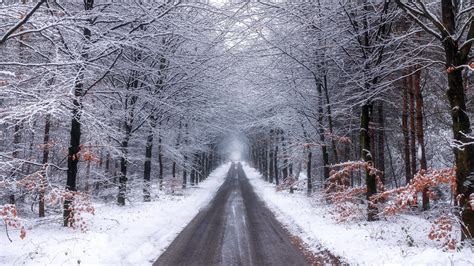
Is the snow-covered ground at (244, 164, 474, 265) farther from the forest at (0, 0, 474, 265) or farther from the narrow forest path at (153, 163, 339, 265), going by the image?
the narrow forest path at (153, 163, 339, 265)

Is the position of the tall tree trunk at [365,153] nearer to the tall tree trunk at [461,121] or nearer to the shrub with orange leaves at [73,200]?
the tall tree trunk at [461,121]

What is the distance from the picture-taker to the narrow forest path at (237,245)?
31.0 ft

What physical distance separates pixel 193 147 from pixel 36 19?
925 inches

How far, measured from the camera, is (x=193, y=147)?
30797mm

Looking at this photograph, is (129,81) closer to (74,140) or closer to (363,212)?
(74,140)

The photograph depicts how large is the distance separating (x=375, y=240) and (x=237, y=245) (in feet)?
12.6

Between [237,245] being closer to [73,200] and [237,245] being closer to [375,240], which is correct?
[375,240]

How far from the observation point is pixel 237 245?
36.9ft

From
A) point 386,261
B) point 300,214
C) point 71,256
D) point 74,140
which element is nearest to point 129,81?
point 74,140

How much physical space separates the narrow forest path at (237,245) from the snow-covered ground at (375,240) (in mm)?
518

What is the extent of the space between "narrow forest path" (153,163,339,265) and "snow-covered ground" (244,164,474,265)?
52cm

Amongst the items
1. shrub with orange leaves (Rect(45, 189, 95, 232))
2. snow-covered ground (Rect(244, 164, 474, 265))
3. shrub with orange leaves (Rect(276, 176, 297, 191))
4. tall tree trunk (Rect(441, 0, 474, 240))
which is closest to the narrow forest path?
snow-covered ground (Rect(244, 164, 474, 265))

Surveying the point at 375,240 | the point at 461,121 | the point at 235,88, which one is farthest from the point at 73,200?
the point at 235,88

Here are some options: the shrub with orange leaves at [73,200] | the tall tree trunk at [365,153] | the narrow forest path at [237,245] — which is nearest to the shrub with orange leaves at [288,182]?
the narrow forest path at [237,245]
